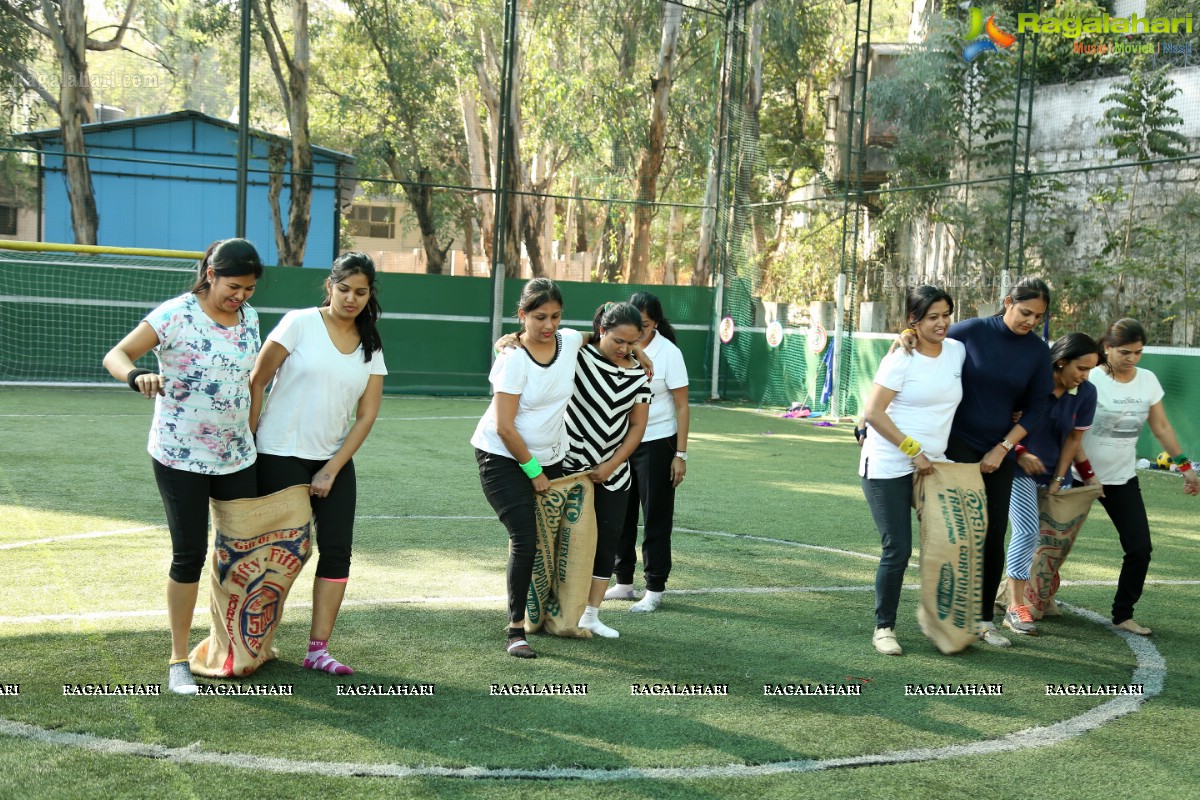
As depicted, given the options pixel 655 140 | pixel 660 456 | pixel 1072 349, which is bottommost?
pixel 660 456

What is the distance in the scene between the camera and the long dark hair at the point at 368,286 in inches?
195

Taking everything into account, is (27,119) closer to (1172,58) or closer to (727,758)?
(1172,58)

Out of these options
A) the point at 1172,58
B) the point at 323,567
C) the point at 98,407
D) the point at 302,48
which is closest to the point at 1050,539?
the point at 323,567

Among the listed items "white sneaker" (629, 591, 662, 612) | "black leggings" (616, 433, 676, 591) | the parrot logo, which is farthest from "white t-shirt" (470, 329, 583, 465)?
the parrot logo

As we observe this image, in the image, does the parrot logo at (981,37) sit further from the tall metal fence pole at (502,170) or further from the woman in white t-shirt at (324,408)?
the woman in white t-shirt at (324,408)

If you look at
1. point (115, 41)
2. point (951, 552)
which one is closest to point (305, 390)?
point (951, 552)

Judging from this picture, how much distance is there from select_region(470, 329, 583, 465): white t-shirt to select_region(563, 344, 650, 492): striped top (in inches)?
6.5

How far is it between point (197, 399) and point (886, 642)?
329 cm

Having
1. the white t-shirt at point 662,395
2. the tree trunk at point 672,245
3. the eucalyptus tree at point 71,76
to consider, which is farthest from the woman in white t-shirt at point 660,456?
the tree trunk at point 672,245

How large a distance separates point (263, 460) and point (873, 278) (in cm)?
2189

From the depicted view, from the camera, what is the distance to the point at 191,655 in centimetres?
497

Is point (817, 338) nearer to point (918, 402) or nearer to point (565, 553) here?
point (918, 402)

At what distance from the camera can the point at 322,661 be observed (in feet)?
16.5

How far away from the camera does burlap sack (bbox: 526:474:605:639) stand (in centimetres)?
569
